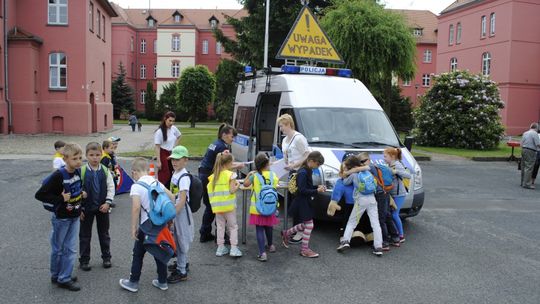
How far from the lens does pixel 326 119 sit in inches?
356

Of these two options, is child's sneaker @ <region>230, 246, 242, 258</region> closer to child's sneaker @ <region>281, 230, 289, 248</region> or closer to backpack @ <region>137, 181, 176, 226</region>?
child's sneaker @ <region>281, 230, 289, 248</region>

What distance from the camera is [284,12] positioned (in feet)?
97.1

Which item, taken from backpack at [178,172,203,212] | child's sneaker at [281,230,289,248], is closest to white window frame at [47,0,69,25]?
child's sneaker at [281,230,289,248]

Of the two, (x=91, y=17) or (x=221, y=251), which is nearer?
(x=221, y=251)

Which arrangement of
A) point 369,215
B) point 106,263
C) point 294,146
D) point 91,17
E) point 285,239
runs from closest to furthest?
point 106,263 < point 369,215 < point 285,239 < point 294,146 < point 91,17

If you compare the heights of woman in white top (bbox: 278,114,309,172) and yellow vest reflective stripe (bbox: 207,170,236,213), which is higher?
woman in white top (bbox: 278,114,309,172)

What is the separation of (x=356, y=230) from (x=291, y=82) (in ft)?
10.4

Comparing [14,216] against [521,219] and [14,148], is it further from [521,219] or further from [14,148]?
[14,148]

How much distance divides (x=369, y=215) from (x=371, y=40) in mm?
16050

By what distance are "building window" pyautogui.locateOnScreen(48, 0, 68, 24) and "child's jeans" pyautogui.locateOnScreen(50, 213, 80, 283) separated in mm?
27664

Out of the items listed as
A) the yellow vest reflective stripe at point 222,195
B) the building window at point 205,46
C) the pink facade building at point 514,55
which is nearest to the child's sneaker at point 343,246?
the yellow vest reflective stripe at point 222,195

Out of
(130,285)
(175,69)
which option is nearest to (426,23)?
(175,69)

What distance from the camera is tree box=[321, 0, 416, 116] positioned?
21.9 meters

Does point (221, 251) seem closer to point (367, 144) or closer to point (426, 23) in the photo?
point (367, 144)
